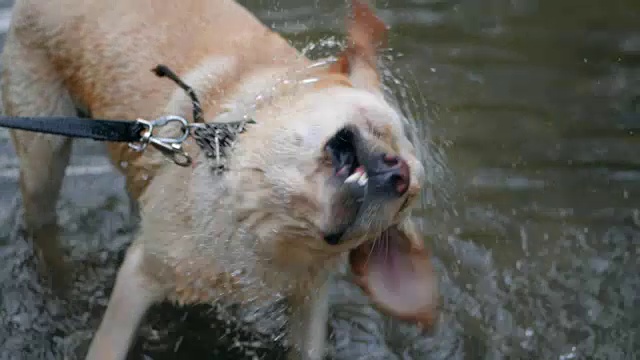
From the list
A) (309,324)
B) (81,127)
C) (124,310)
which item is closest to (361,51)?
(81,127)

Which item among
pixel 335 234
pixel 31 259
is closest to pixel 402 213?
pixel 335 234

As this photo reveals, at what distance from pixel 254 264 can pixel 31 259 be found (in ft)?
6.81

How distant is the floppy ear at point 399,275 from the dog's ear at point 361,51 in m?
0.60

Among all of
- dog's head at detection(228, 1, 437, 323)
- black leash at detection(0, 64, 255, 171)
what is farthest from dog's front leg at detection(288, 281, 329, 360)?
black leash at detection(0, 64, 255, 171)

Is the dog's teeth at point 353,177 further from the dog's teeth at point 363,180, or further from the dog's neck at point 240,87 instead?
the dog's neck at point 240,87

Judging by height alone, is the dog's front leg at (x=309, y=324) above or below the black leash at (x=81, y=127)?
below

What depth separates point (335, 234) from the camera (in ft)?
8.96

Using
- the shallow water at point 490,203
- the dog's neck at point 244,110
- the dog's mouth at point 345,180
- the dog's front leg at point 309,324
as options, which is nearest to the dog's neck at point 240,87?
the dog's neck at point 244,110

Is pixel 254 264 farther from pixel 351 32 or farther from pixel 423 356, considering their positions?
pixel 423 356

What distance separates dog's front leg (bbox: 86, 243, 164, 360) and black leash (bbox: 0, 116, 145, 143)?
60cm

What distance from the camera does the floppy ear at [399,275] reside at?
2.88m

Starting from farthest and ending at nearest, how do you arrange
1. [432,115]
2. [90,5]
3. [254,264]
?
[432,115]
[90,5]
[254,264]

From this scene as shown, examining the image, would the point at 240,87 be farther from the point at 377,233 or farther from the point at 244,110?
the point at 377,233

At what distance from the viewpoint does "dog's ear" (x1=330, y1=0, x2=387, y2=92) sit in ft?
10.7
